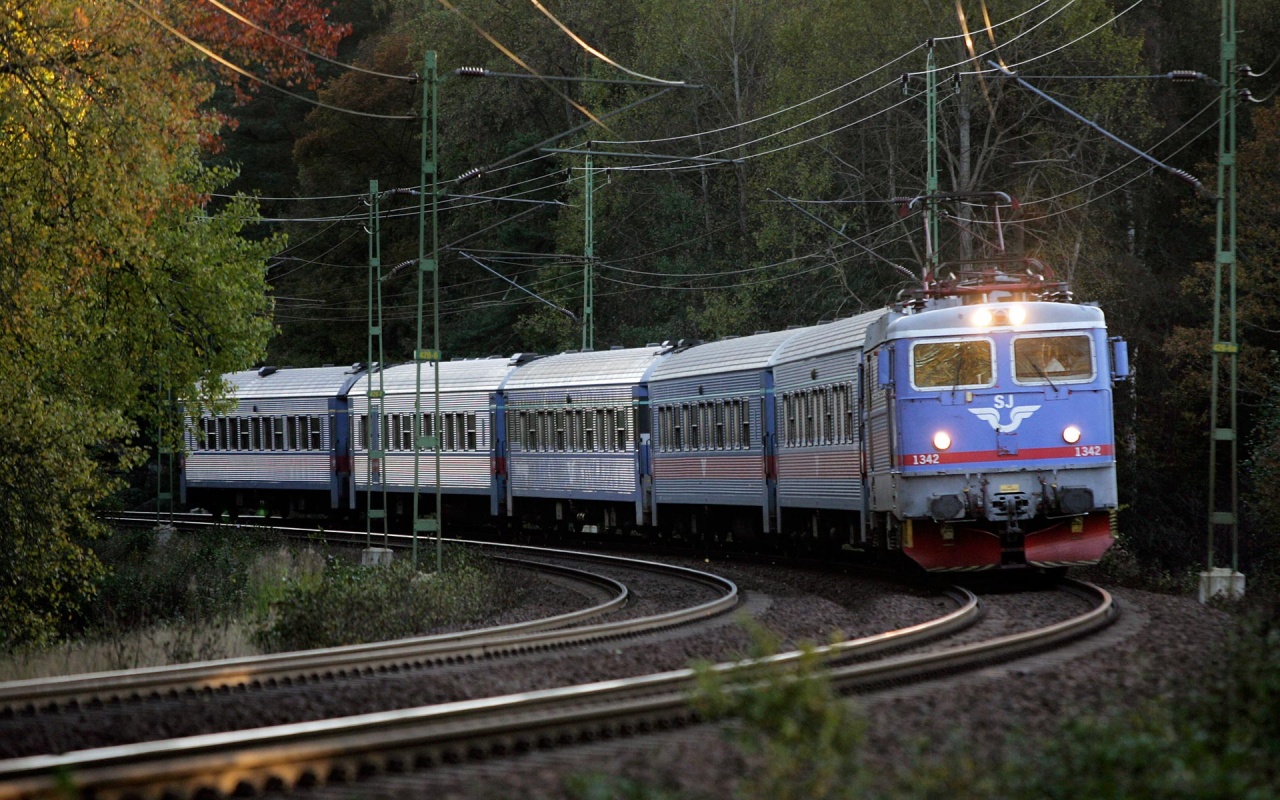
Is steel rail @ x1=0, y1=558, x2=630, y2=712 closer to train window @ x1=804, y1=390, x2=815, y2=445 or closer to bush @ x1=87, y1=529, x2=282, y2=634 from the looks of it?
bush @ x1=87, y1=529, x2=282, y2=634

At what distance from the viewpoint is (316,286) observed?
2704 inches

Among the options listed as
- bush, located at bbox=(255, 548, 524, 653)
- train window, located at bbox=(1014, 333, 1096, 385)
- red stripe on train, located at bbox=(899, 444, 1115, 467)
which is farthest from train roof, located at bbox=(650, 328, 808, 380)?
red stripe on train, located at bbox=(899, 444, 1115, 467)

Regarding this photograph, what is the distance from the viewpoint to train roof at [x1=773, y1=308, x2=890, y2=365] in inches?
874

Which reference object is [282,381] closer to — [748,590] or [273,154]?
[748,590]

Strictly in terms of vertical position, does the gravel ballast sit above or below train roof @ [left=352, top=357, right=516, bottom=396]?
below

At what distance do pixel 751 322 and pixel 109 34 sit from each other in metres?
32.7

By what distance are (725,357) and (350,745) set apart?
21.5 m

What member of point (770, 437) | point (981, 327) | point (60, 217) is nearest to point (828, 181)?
point (770, 437)

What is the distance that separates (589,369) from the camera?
114 feet

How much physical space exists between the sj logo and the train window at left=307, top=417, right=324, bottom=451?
1027 inches

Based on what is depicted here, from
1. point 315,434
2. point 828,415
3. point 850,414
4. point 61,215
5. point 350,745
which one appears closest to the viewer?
point 350,745

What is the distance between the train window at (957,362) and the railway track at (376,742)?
25.5ft

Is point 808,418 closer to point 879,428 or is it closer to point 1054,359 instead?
point 879,428

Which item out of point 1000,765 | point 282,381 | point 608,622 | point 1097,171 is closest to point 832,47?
point 1097,171
